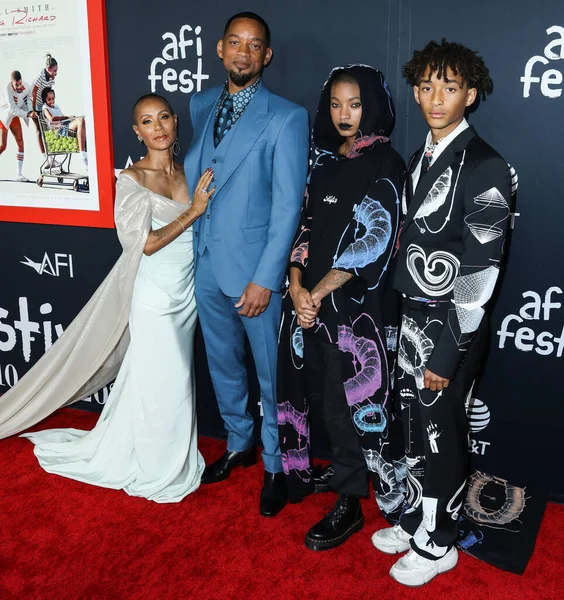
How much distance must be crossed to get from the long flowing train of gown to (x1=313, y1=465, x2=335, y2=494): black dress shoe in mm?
485

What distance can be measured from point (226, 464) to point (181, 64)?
5.58 ft

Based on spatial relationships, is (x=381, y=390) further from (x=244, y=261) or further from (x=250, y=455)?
(x=250, y=455)

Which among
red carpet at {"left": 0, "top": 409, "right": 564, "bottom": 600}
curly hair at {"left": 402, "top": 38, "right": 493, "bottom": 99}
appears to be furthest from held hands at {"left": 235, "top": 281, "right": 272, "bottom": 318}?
curly hair at {"left": 402, "top": 38, "right": 493, "bottom": 99}

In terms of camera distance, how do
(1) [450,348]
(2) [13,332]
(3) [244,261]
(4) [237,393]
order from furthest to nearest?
(2) [13,332] → (4) [237,393] → (3) [244,261] → (1) [450,348]

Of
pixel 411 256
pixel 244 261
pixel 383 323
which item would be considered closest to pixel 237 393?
pixel 244 261

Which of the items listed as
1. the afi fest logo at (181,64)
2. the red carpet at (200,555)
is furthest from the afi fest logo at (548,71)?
the red carpet at (200,555)

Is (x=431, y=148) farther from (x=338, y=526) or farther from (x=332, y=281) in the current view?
(x=338, y=526)

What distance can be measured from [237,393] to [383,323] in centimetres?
78

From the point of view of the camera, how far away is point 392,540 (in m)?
2.29

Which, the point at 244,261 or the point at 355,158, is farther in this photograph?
the point at 244,261

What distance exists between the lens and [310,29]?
2.52 m

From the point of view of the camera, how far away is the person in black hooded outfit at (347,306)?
2.09m

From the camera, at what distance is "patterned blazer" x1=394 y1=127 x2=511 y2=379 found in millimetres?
1815

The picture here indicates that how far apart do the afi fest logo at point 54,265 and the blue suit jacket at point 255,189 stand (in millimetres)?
1075
